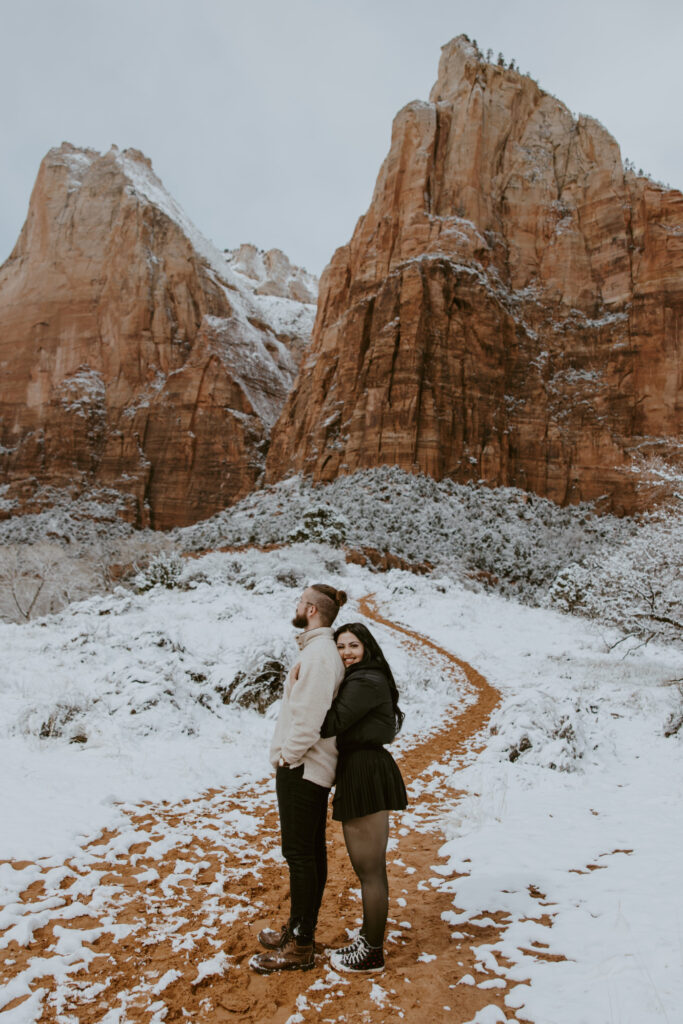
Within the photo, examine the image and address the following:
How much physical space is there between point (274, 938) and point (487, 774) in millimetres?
3622

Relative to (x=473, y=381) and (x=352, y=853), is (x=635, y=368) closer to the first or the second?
(x=473, y=381)

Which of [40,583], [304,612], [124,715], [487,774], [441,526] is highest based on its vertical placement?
[441,526]

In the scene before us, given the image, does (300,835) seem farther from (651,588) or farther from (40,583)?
(40,583)

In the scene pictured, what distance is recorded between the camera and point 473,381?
45844mm

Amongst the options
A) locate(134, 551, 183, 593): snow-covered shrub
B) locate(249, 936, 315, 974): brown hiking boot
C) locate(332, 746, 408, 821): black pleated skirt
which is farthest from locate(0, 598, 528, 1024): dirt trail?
locate(134, 551, 183, 593): snow-covered shrub

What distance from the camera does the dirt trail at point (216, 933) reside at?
2.72 metres

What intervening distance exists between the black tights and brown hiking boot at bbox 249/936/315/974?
31cm

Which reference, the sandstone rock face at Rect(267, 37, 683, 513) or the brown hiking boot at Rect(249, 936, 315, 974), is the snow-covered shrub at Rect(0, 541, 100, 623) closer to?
the brown hiking boot at Rect(249, 936, 315, 974)

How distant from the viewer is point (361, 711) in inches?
119

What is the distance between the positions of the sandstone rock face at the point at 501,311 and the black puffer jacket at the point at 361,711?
3950 cm

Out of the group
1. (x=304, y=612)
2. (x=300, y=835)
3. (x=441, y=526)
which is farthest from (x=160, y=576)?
(x=441, y=526)

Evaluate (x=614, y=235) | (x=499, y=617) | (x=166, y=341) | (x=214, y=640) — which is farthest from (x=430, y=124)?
(x=214, y=640)

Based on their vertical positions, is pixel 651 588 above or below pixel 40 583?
above

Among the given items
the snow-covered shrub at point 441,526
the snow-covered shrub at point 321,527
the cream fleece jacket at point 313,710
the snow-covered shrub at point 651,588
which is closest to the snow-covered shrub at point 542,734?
the cream fleece jacket at point 313,710
